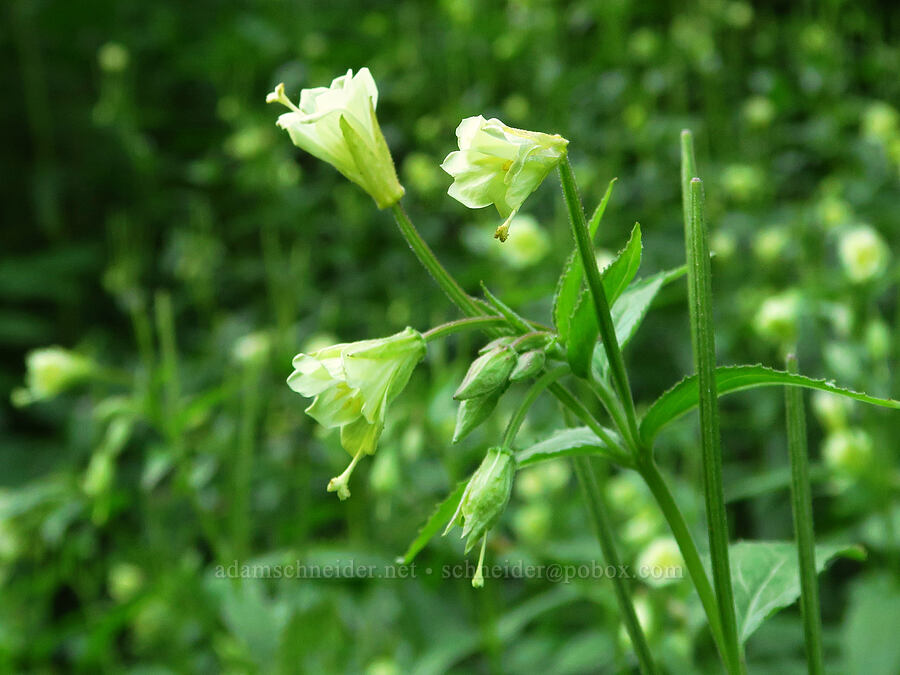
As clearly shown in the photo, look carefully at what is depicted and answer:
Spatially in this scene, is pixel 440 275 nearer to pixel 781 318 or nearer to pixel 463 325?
pixel 463 325

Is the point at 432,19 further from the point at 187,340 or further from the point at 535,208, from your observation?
the point at 187,340

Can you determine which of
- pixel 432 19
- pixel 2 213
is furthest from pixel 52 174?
pixel 432 19

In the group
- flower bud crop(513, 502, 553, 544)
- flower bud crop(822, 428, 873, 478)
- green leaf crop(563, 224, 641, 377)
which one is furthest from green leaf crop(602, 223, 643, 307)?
flower bud crop(513, 502, 553, 544)

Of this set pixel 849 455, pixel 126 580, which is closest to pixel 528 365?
pixel 849 455

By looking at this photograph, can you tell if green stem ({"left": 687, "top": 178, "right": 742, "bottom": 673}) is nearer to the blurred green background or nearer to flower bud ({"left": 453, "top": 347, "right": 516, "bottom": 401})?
flower bud ({"left": 453, "top": 347, "right": 516, "bottom": 401})

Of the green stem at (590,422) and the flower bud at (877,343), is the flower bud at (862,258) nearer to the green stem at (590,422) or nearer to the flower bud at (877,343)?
the flower bud at (877,343)

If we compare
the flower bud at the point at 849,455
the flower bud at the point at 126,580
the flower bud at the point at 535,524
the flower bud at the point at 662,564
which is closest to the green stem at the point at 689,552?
the flower bud at the point at 662,564
